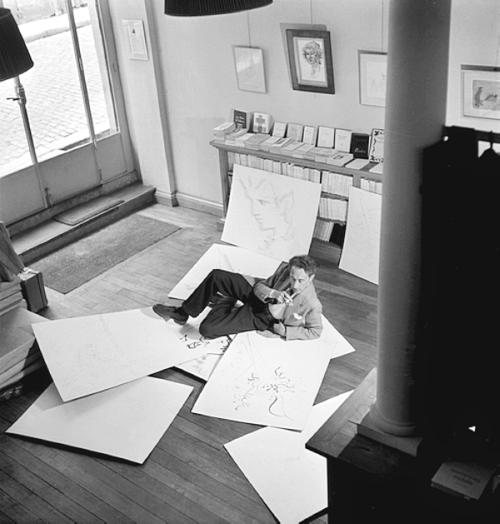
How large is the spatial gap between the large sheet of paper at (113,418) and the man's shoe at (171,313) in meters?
0.57

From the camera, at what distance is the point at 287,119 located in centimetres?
571

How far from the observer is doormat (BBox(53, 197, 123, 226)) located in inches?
255

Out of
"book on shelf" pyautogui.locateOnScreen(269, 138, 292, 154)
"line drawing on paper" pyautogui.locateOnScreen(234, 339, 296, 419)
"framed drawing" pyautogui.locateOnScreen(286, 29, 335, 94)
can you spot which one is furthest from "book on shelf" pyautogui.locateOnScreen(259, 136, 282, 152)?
"line drawing on paper" pyautogui.locateOnScreen(234, 339, 296, 419)

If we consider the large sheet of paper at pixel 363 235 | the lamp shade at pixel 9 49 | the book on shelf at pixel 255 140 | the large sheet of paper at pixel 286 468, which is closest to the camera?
the lamp shade at pixel 9 49

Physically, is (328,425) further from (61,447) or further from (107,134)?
(107,134)

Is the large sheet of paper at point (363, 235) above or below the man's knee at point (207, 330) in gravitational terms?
above

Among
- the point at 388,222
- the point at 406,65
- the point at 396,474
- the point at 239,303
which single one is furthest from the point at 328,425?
the point at 239,303

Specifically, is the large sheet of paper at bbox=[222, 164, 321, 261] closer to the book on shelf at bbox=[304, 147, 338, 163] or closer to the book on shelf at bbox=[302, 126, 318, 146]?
the book on shelf at bbox=[304, 147, 338, 163]

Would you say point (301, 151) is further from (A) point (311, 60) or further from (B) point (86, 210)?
(B) point (86, 210)

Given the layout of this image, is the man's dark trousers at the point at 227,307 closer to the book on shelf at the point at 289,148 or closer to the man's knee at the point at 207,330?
the man's knee at the point at 207,330

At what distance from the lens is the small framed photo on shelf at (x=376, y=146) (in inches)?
203

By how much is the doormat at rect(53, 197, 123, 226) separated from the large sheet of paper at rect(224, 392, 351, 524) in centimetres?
337

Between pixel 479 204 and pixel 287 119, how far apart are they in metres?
3.80

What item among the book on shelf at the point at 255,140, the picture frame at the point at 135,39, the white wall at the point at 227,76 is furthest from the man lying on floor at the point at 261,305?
the picture frame at the point at 135,39
